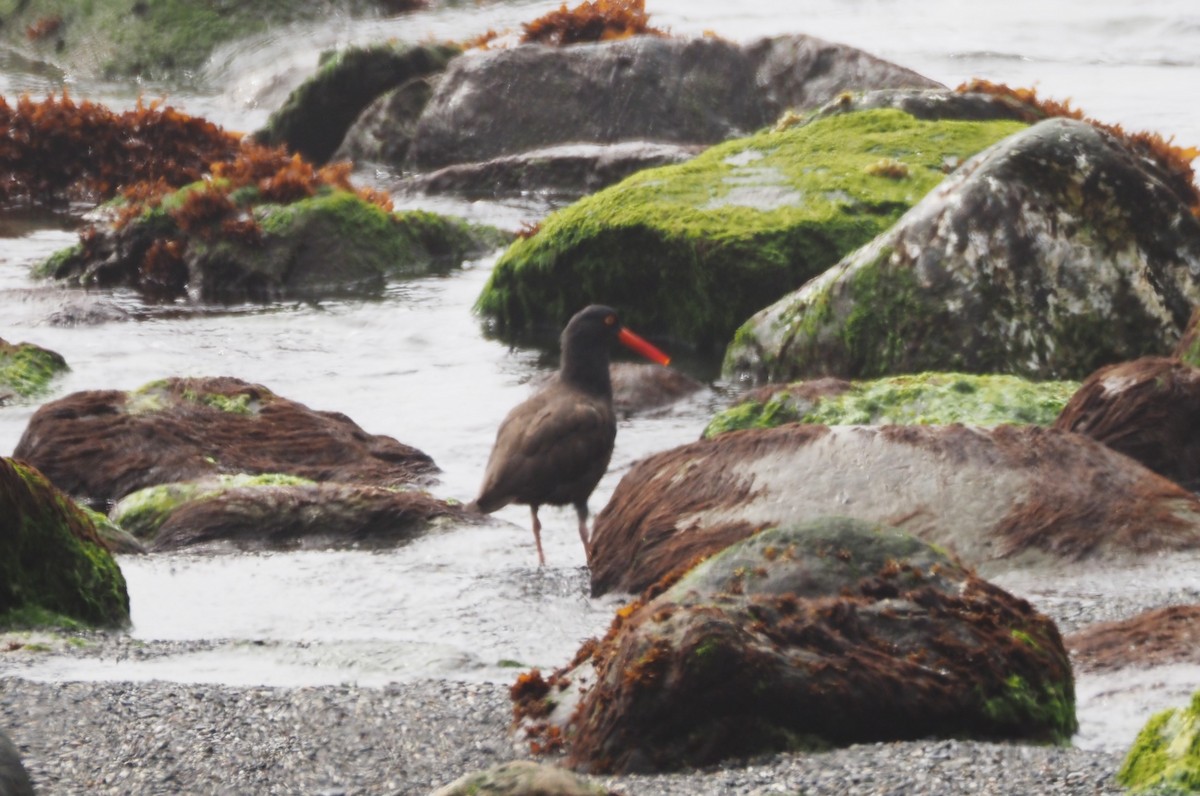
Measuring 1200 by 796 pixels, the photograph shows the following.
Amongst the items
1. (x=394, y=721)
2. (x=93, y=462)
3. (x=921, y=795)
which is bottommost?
(x=93, y=462)

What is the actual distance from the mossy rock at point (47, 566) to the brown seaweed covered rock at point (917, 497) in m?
1.99

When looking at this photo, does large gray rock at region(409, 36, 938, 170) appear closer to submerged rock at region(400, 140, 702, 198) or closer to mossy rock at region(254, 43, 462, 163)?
submerged rock at region(400, 140, 702, 198)

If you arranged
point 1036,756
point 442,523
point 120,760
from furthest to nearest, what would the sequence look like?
point 442,523, point 120,760, point 1036,756

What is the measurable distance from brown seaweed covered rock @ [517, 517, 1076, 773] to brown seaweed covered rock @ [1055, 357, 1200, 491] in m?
3.44

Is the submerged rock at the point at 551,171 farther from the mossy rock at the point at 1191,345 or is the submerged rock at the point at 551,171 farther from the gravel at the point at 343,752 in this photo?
the gravel at the point at 343,752

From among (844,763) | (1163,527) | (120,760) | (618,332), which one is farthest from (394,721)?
(618,332)

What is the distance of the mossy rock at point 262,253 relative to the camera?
47.0 ft

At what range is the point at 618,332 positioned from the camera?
9219mm

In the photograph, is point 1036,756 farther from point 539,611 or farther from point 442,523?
point 442,523

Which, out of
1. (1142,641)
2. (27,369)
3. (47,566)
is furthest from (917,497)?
(27,369)

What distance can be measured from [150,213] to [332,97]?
6040mm

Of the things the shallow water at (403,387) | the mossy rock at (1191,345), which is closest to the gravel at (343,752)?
the shallow water at (403,387)

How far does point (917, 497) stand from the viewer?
6723 mm

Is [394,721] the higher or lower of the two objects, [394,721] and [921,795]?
the lower
